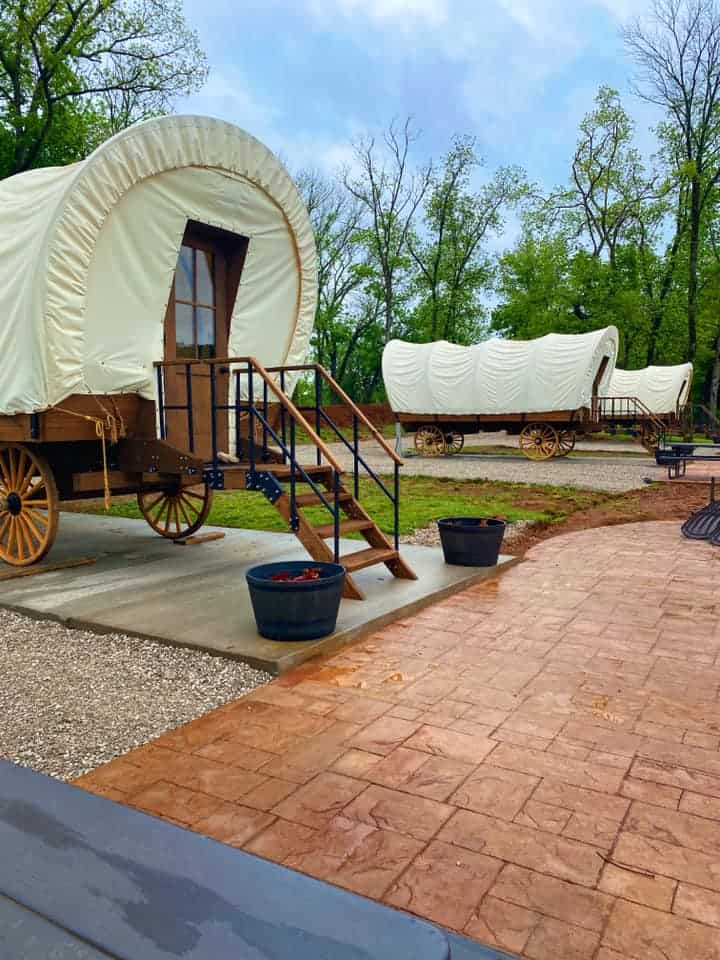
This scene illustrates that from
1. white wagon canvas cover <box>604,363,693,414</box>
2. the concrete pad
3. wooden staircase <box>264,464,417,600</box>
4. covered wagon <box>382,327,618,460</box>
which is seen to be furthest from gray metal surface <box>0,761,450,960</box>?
white wagon canvas cover <box>604,363,693,414</box>

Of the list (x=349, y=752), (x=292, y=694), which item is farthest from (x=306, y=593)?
(x=349, y=752)

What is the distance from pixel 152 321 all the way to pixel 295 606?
2.91 m

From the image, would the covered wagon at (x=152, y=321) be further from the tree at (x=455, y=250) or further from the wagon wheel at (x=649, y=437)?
the tree at (x=455, y=250)

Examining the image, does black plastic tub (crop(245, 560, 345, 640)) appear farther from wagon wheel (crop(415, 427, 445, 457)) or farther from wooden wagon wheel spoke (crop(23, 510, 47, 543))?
wagon wheel (crop(415, 427, 445, 457))

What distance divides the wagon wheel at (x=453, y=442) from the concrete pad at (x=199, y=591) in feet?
44.9

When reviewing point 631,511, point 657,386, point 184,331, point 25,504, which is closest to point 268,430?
point 184,331

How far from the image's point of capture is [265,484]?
5258mm

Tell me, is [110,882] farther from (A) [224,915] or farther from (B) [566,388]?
(B) [566,388]

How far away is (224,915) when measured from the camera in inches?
41.2

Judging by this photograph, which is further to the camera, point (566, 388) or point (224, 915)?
point (566, 388)

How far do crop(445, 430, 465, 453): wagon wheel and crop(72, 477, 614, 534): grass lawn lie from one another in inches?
302

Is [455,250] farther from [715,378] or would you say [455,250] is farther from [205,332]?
[205,332]

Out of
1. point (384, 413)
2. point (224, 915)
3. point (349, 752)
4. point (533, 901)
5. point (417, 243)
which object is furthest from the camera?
point (417, 243)

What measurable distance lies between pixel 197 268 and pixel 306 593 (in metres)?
3.66
